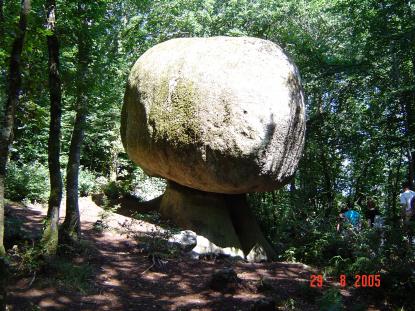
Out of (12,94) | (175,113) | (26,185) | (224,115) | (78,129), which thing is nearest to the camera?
(12,94)

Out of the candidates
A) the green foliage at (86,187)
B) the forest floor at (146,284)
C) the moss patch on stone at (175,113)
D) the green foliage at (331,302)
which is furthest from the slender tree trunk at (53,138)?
the green foliage at (86,187)

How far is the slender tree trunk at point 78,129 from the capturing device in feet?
20.5

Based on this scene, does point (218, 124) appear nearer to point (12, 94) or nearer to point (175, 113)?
point (175, 113)

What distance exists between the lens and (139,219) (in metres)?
9.20

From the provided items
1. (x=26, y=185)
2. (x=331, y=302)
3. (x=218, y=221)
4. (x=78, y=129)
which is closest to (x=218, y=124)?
(x=218, y=221)

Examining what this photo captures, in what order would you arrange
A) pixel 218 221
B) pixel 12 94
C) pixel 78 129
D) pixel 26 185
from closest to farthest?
pixel 12 94, pixel 78 129, pixel 218 221, pixel 26 185

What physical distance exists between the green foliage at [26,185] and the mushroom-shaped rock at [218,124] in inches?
136

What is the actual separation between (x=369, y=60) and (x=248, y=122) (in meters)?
5.11

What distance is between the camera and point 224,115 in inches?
295

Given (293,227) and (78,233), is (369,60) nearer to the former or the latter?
(293,227)
